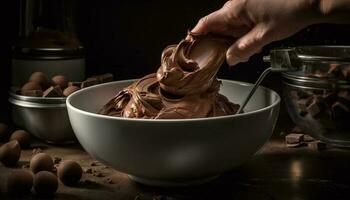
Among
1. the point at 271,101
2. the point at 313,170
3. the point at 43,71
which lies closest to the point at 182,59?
the point at 271,101

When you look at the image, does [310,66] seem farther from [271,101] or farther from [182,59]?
[182,59]

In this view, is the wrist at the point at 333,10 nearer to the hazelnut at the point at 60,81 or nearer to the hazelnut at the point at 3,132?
the hazelnut at the point at 60,81

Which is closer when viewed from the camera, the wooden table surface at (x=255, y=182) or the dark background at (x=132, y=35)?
the wooden table surface at (x=255, y=182)

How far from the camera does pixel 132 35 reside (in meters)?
1.38

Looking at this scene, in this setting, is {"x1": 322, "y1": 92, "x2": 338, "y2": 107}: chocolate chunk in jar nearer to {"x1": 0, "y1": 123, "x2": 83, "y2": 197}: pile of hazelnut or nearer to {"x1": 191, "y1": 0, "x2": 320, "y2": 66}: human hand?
{"x1": 191, "y1": 0, "x2": 320, "y2": 66}: human hand

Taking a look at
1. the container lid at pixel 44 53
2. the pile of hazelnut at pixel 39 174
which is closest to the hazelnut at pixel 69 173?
the pile of hazelnut at pixel 39 174

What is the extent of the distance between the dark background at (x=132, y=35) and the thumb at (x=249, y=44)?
43cm

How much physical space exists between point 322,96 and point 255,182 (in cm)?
23

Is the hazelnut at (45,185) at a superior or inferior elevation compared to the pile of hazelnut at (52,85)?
inferior

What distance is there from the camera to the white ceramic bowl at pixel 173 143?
77 centimetres

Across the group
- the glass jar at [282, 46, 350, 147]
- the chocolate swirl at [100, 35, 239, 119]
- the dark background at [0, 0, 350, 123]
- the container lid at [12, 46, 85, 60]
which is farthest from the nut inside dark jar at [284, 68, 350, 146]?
the container lid at [12, 46, 85, 60]

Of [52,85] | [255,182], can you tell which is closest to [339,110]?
[255,182]

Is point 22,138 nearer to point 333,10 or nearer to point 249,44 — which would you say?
point 249,44

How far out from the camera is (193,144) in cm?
78
